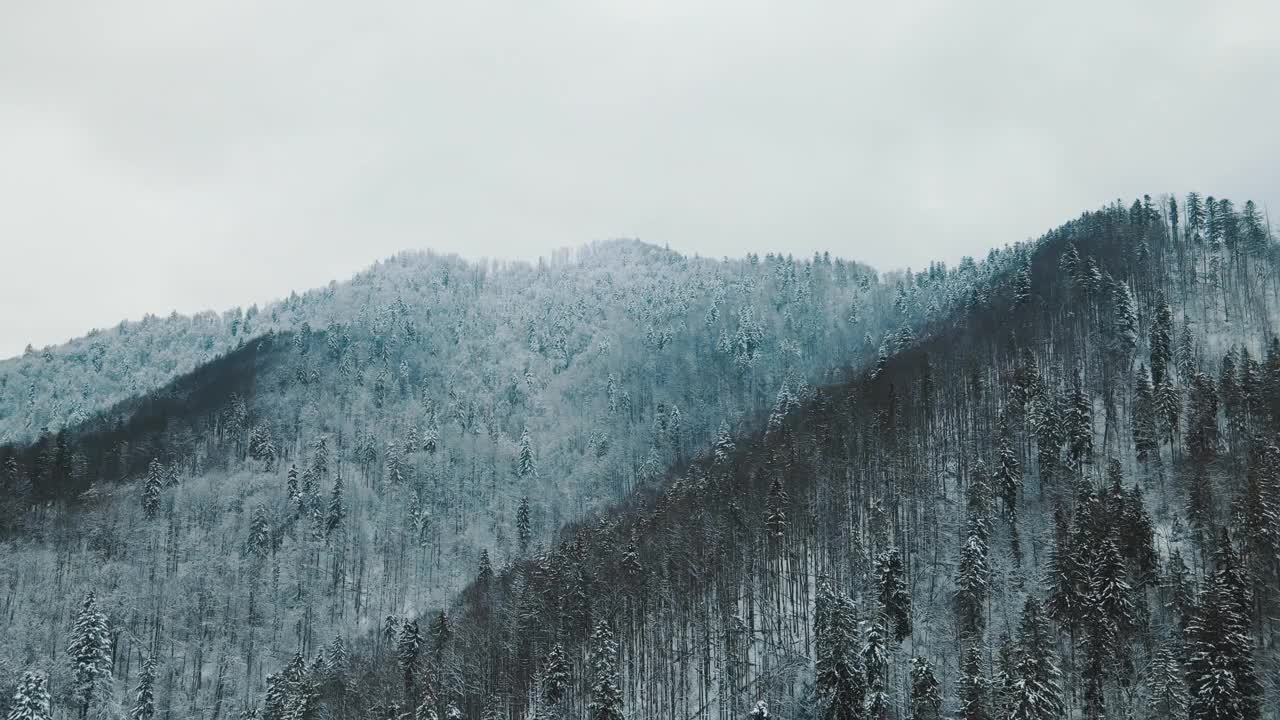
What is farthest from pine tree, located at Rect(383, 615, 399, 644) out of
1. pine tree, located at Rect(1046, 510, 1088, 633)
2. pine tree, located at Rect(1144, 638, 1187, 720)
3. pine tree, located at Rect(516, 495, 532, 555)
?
pine tree, located at Rect(1144, 638, 1187, 720)

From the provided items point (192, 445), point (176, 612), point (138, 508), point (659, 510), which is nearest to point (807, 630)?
point (659, 510)

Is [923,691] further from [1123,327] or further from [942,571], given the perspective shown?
[1123,327]

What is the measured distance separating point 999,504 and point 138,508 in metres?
156

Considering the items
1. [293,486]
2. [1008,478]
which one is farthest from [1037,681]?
[293,486]

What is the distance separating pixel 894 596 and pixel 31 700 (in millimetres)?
82382

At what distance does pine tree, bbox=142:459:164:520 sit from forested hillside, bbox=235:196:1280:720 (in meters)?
60.9

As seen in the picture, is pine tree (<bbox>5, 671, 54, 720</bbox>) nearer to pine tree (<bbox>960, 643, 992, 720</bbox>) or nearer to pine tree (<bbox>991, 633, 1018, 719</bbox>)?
pine tree (<bbox>960, 643, 992, 720</bbox>)

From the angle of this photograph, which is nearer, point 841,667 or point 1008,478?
point 841,667

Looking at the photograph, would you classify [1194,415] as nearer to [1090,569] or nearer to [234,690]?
[1090,569]

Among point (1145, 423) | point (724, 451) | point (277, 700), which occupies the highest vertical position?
point (724, 451)

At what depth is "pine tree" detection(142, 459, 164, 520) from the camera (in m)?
163

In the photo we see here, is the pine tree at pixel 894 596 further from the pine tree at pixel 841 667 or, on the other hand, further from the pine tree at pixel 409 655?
the pine tree at pixel 409 655

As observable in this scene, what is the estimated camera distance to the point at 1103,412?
116 metres

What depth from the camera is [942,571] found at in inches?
3652
